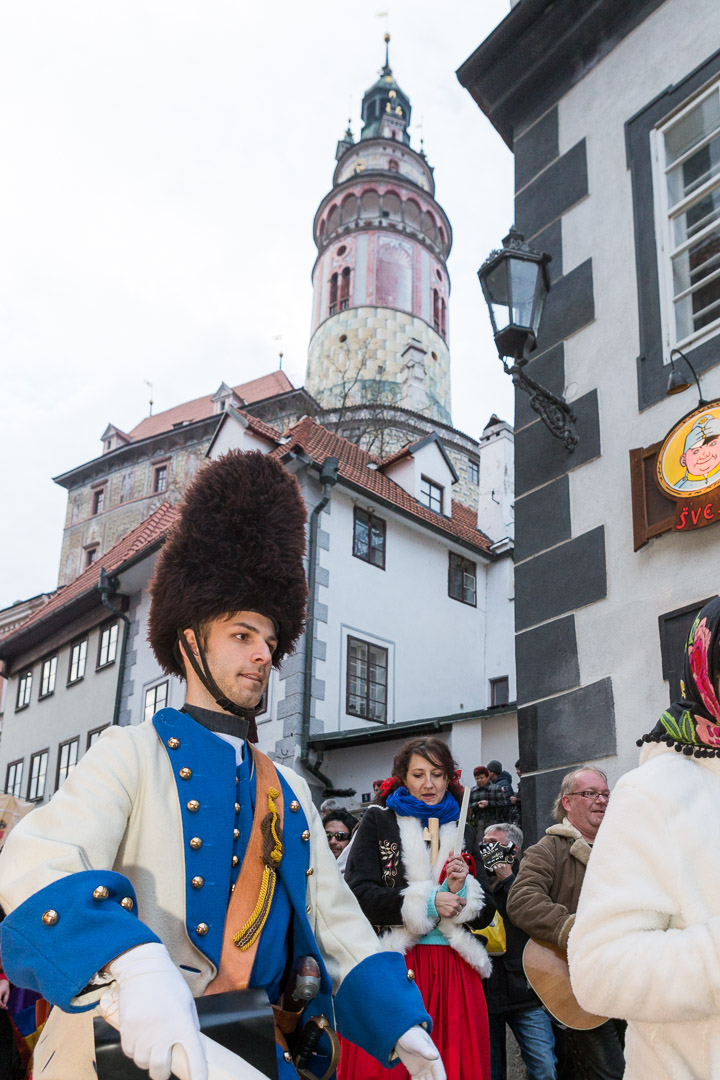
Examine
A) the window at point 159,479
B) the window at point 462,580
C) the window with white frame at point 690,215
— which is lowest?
the window with white frame at point 690,215

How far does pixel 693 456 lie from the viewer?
19.8 ft

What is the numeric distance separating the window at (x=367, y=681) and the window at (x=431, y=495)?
4.35 meters

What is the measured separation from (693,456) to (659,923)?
4.25m

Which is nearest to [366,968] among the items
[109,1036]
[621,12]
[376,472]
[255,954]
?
[255,954]

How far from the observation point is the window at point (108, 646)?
2194cm

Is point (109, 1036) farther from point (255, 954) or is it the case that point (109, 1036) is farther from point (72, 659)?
point (72, 659)

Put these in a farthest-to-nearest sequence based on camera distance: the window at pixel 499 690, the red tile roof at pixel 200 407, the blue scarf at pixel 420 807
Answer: the red tile roof at pixel 200 407 → the window at pixel 499 690 → the blue scarf at pixel 420 807

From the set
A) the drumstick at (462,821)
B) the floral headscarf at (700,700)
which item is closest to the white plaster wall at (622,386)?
the drumstick at (462,821)

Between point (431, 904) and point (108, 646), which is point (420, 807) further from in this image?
point (108, 646)

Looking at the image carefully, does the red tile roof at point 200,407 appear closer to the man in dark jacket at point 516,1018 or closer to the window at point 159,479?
the window at point 159,479

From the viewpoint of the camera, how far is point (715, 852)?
7.49 ft

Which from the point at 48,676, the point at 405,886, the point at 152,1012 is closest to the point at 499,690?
the point at 48,676

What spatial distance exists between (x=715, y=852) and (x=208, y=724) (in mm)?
1322

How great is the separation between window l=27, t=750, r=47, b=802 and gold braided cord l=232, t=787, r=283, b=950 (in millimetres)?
23002
